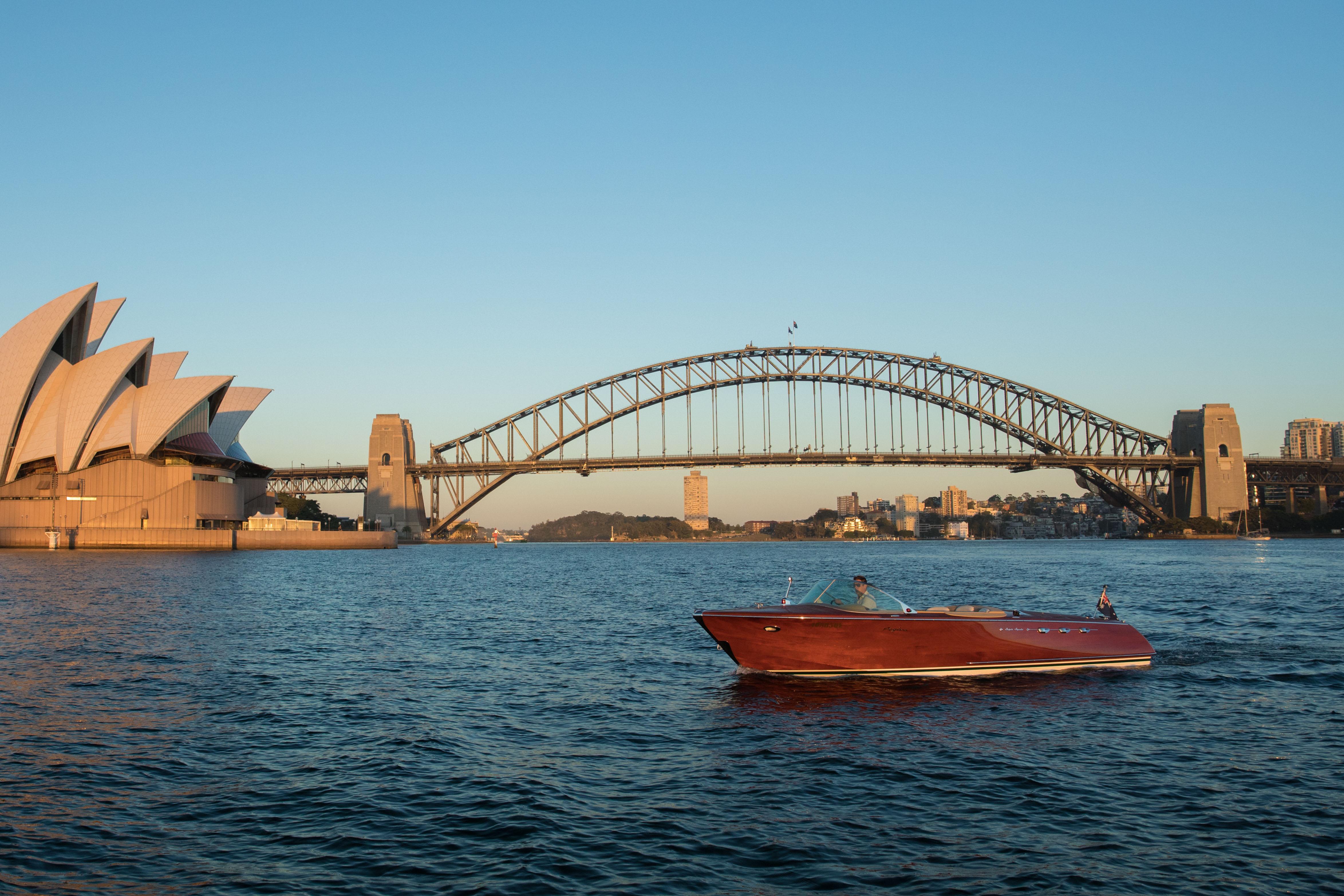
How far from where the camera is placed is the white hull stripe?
1595cm

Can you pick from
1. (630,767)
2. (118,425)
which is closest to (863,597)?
(630,767)

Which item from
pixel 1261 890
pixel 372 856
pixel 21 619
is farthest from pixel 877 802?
pixel 21 619

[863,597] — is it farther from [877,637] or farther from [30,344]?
[30,344]

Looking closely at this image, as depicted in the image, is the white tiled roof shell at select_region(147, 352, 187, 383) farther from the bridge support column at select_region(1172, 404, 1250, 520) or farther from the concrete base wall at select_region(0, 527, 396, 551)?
the bridge support column at select_region(1172, 404, 1250, 520)

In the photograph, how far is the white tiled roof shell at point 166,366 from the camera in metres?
71.2

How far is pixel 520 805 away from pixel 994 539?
196m

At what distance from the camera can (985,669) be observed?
1636 cm

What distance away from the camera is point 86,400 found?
2579 inches

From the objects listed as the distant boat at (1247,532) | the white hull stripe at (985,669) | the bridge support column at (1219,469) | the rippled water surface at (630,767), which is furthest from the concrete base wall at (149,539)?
the distant boat at (1247,532)

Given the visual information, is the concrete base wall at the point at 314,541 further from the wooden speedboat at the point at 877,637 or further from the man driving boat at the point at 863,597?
the man driving boat at the point at 863,597

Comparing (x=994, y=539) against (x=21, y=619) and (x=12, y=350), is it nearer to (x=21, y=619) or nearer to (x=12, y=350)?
(x=12, y=350)

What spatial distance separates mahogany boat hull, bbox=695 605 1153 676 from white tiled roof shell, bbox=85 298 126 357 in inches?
2561

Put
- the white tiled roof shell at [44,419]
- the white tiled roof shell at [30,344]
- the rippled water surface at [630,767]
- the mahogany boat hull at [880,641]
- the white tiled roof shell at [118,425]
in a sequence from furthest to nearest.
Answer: the white tiled roof shell at [118,425] < the white tiled roof shell at [44,419] < the white tiled roof shell at [30,344] < the mahogany boat hull at [880,641] < the rippled water surface at [630,767]

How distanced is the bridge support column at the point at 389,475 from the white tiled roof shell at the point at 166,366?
36.9 meters
